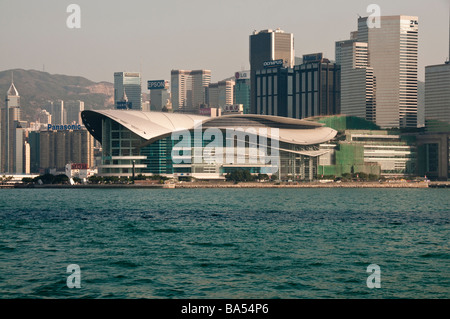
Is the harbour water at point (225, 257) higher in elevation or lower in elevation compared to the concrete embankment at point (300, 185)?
higher

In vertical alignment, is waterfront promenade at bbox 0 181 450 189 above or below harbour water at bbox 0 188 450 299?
below

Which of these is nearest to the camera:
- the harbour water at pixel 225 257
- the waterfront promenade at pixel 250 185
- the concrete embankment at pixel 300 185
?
the harbour water at pixel 225 257

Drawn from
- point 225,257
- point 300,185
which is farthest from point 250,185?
point 225,257

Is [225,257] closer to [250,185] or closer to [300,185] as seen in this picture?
[250,185]

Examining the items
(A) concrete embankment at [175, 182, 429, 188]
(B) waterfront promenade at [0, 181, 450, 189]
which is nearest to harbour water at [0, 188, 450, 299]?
(B) waterfront promenade at [0, 181, 450, 189]

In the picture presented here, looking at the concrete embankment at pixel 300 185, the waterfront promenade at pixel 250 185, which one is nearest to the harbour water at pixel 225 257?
the waterfront promenade at pixel 250 185

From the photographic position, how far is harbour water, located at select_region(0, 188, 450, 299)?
3022 cm

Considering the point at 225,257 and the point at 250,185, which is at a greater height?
the point at 225,257

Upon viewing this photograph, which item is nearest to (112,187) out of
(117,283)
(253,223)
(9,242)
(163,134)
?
(163,134)

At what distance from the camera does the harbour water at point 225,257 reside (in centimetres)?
3022

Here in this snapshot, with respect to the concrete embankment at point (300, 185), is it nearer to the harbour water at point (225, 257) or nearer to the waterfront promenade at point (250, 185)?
the waterfront promenade at point (250, 185)

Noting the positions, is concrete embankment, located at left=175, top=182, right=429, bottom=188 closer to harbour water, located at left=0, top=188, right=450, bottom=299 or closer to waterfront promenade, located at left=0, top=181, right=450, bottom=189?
waterfront promenade, located at left=0, top=181, right=450, bottom=189

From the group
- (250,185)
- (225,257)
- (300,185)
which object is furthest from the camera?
(300,185)

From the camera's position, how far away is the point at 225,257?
4006 cm
